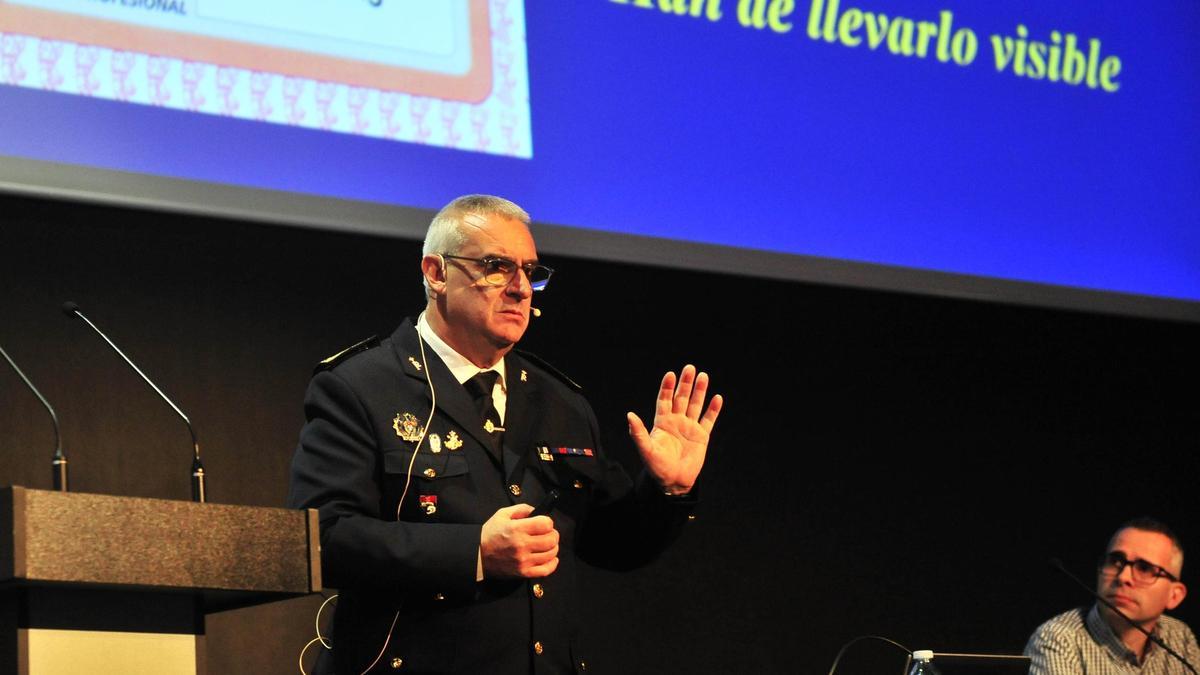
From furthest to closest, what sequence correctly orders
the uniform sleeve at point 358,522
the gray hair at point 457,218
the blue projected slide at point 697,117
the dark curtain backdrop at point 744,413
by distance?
1. the dark curtain backdrop at point 744,413
2. the blue projected slide at point 697,117
3. the gray hair at point 457,218
4. the uniform sleeve at point 358,522

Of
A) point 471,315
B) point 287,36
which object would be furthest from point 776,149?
point 471,315

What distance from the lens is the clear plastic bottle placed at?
263 cm

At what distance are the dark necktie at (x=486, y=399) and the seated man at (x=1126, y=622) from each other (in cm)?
196

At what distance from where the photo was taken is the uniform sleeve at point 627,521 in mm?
2887

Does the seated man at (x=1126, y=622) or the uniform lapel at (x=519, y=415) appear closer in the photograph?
the uniform lapel at (x=519, y=415)

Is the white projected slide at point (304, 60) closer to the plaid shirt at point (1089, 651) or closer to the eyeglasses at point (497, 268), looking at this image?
the eyeglasses at point (497, 268)

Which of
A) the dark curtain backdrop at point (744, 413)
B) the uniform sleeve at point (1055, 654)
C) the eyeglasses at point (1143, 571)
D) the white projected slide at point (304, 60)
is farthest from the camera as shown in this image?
the eyeglasses at point (1143, 571)

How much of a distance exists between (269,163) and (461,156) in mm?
496

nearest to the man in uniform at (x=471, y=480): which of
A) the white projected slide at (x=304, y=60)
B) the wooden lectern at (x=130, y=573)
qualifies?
the wooden lectern at (x=130, y=573)

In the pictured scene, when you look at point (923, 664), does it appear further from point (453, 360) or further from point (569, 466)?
point (453, 360)

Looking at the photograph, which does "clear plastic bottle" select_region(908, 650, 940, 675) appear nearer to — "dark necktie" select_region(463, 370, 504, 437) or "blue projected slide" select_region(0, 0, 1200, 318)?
"dark necktie" select_region(463, 370, 504, 437)

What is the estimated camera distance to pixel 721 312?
469 cm

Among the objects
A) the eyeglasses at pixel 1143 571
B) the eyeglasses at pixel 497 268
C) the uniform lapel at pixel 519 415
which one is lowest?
the eyeglasses at pixel 1143 571

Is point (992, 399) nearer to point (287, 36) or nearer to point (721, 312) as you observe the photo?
point (721, 312)
